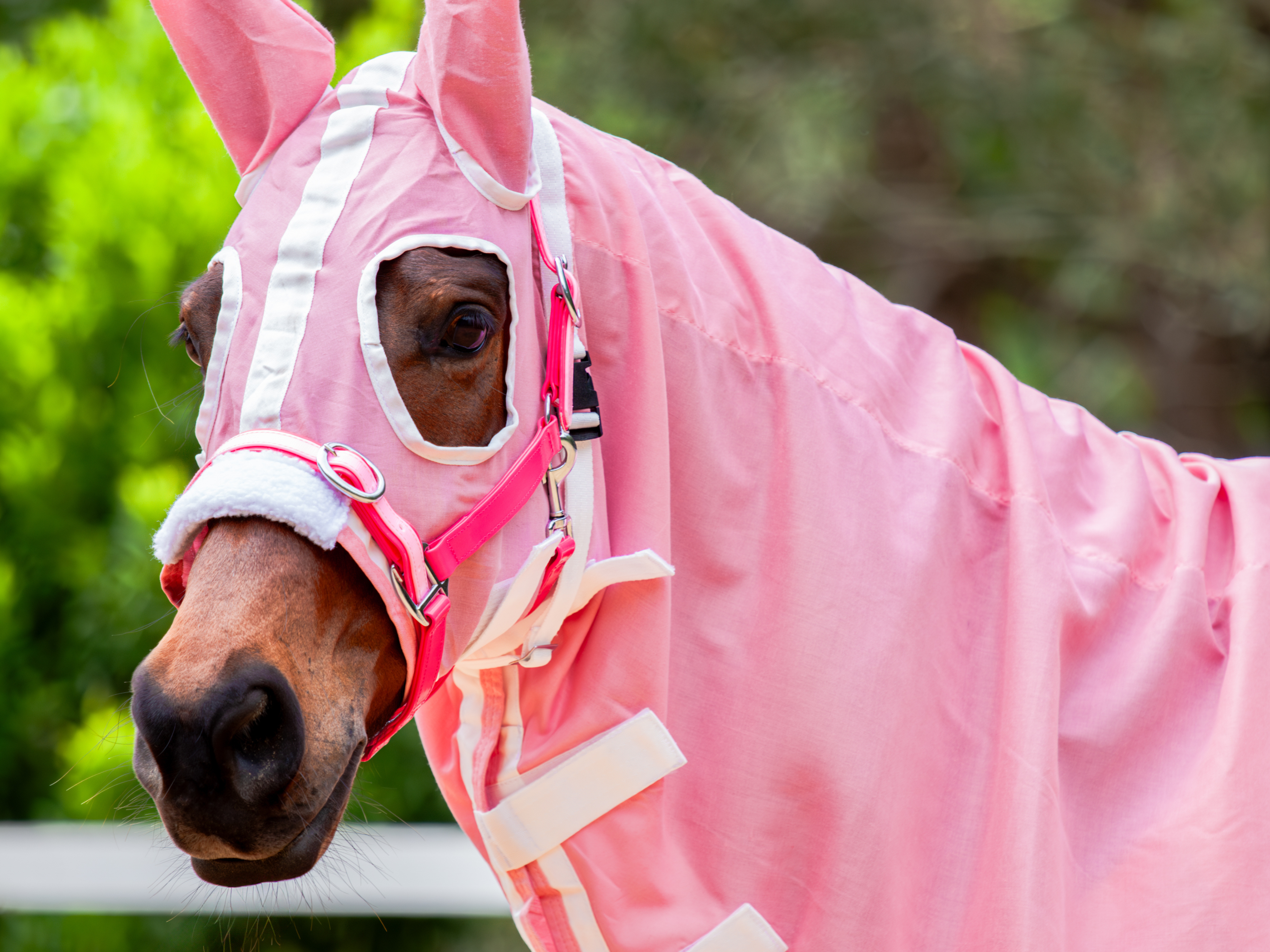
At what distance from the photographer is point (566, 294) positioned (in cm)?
131

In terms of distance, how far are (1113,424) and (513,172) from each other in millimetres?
5959

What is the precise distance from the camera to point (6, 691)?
3.12m

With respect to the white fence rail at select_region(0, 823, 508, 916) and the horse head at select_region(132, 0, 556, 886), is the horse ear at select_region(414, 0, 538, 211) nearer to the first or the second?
the horse head at select_region(132, 0, 556, 886)

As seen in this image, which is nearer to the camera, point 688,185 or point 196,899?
point 688,185

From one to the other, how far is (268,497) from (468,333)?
0.91 feet

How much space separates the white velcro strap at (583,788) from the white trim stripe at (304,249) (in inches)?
20.0

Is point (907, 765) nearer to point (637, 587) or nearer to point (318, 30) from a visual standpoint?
point (637, 587)

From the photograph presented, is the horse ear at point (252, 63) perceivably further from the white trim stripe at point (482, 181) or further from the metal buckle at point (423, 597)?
the metal buckle at point (423, 597)

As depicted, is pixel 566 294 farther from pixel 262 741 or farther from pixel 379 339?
pixel 262 741

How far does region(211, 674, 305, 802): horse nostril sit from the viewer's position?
1.08 m

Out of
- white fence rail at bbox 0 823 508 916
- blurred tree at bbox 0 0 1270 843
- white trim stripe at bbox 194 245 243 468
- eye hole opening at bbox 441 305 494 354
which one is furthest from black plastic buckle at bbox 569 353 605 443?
white fence rail at bbox 0 823 508 916

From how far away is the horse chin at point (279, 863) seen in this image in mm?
1157

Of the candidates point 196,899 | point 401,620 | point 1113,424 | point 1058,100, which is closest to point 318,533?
point 401,620

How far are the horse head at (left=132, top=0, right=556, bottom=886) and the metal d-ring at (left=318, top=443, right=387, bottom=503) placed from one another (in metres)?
0.01
